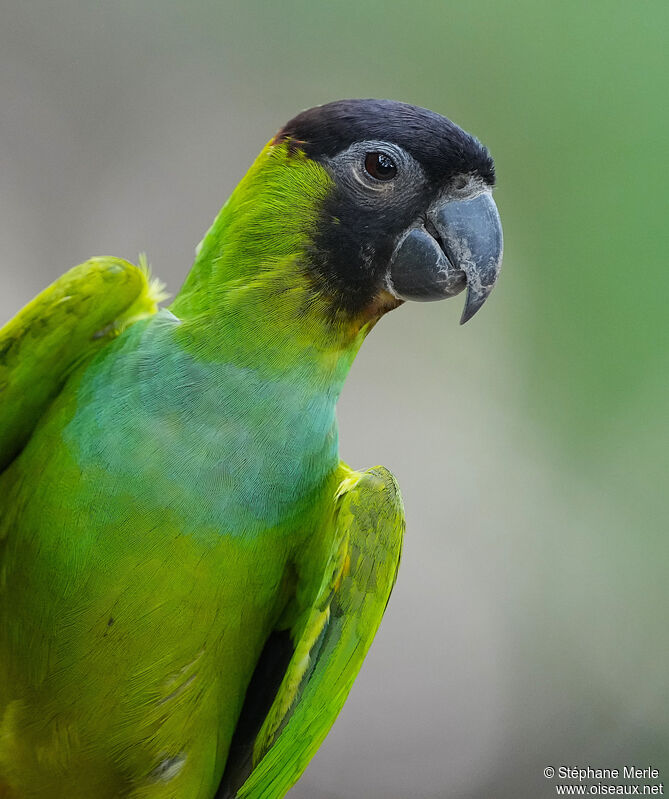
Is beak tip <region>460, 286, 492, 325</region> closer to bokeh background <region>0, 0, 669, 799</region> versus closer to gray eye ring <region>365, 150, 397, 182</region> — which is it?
gray eye ring <region>365, 150, 397, 182</region>

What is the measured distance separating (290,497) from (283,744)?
1.66ft

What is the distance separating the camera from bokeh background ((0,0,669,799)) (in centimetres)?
429

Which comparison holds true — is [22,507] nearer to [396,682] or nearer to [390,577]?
[390,577]

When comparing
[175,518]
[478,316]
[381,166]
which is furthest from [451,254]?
[478,316]

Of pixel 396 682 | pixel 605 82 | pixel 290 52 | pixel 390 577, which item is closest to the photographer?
pixel 390 577

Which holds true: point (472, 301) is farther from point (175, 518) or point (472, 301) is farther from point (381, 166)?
point (175, 518)

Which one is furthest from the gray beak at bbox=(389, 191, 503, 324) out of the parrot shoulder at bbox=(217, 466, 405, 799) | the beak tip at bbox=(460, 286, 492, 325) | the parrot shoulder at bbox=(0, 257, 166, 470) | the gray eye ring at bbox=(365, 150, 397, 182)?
the parrot shoulder at bbox=(0, 257, 166, 470)

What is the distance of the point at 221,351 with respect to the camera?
5.50 feet

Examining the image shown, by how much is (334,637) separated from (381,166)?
99 cm

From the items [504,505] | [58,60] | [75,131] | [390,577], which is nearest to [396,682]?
[504,505]

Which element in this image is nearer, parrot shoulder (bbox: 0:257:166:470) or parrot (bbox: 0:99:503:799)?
parrot (bbox: 0:99:503:799)

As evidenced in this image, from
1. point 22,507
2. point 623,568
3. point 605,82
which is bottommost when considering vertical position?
point 623,568

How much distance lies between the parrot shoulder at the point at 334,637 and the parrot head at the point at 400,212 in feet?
1.46

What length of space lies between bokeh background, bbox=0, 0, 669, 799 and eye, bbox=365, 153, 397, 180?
268 cm
